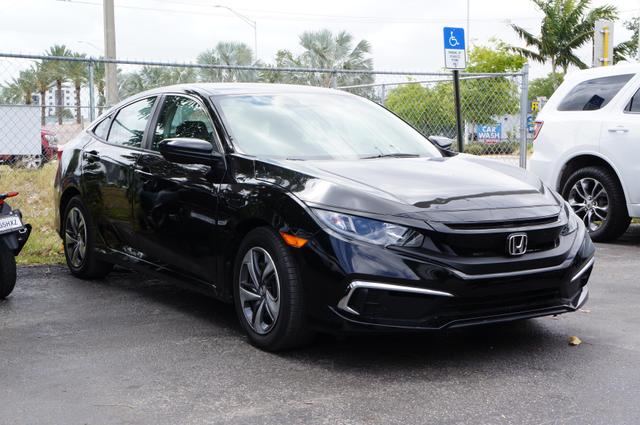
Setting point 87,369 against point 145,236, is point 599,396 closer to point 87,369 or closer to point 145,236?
point 87,369

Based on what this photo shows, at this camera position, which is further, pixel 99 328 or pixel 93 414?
pixel 99 328

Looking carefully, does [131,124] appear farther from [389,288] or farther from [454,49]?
[454,49]

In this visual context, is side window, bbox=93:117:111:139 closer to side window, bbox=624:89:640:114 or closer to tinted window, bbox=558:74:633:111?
tinted window, bbox=558:74:633:111

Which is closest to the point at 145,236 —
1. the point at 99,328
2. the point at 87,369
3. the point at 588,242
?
the point at 99,328

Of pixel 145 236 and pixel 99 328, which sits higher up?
pixel 145 236

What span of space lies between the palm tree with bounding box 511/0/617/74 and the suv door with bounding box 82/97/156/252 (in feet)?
177

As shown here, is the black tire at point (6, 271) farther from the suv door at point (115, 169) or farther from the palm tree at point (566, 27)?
the palm tree at point (566, 27)

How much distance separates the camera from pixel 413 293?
171 inches

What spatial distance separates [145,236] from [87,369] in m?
1.52

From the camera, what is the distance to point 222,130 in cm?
550

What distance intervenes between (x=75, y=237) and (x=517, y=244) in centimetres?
392

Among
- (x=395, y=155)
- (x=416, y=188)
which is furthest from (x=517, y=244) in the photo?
(x=395, y=155)

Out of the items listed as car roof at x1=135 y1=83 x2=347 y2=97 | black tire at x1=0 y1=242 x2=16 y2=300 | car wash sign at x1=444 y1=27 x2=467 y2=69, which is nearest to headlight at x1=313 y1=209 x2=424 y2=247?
car roof at x1=135 y1=83 x2=347 y2=97

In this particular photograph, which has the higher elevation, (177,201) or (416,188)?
(416,188)
